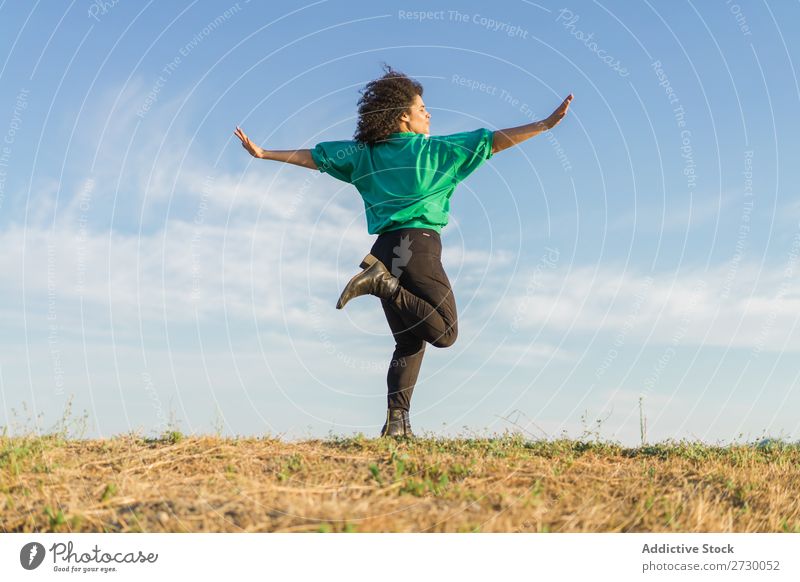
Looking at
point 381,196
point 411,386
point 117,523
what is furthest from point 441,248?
point 117,523

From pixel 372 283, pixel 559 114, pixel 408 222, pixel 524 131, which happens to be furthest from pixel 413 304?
pixel 559 114

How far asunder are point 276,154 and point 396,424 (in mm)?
3509

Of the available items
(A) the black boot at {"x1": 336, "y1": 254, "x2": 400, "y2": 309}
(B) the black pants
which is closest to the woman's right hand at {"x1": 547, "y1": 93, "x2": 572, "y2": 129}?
(B) the black pants

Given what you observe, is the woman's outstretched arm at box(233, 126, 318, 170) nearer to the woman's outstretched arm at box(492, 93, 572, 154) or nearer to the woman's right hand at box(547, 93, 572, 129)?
the woman's outstretched arm at box(492, 93, 572, 154)

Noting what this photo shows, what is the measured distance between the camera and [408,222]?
8.40 meters

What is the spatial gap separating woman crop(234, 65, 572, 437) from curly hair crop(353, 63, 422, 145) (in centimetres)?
2

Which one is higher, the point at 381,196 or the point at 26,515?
the point at 381,196

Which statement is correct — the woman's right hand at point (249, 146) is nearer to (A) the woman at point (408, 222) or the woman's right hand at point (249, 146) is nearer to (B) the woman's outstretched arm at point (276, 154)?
(B) the woman's outstretched arm at point (276, 154)

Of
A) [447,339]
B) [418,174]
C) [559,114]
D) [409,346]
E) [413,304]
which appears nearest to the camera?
[559,114]

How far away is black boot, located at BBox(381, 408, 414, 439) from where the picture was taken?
27.6 ft

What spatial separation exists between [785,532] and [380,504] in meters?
3.05

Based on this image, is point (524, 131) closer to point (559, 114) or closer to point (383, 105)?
point (559, 114)
